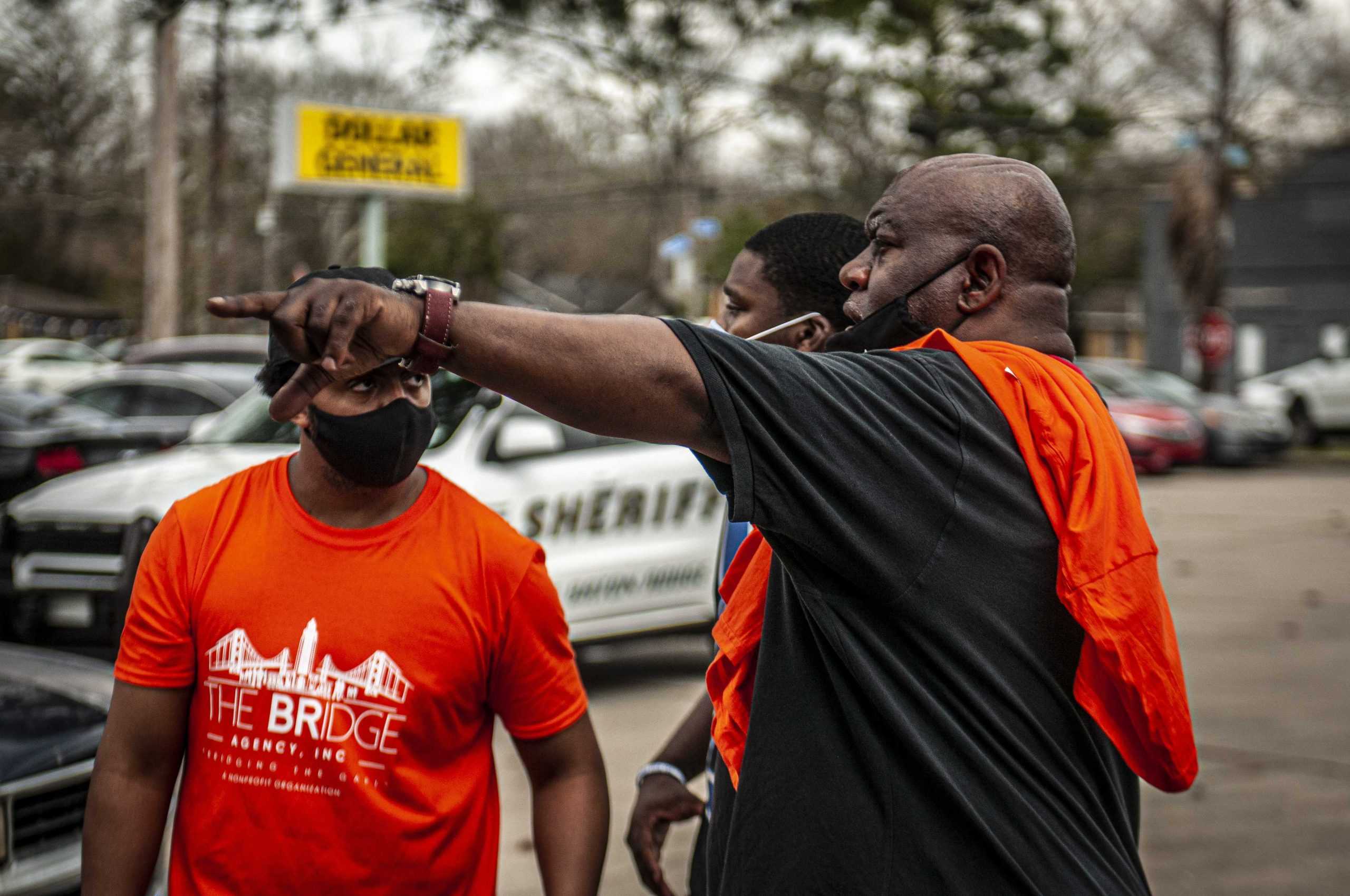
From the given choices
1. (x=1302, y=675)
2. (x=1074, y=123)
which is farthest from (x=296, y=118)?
(x=1074, y=123)

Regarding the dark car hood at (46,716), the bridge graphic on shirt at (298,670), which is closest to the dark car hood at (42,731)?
the dark car hood at (46,716)

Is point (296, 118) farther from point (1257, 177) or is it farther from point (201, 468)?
point (1257, 177)

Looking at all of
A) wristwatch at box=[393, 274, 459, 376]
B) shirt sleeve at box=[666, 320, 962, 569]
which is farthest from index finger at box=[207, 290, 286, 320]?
shirt sleeve at box=[666, 320, 962, 569]

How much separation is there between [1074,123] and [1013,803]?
21.2m

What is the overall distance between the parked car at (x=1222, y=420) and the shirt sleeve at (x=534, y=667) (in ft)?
62.3

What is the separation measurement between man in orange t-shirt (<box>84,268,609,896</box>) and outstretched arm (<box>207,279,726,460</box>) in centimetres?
86

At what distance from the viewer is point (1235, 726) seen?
629 cm

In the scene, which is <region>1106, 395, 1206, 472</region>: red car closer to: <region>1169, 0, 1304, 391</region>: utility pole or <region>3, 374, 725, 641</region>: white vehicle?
<region>1169, 0, 1304, 391</region>: utility pole

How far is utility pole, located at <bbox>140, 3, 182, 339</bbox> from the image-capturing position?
54.9ft

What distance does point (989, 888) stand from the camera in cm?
154

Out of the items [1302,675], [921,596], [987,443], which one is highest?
[987,443]

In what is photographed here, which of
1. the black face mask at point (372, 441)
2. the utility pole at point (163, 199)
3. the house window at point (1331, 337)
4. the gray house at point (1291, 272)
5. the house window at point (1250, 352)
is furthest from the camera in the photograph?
the house window at point (1250, 352)

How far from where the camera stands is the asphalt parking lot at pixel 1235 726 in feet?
15.1

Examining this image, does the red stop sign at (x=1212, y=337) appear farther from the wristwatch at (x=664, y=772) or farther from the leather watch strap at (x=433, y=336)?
the leather watch strap at (x=433, y=336)
